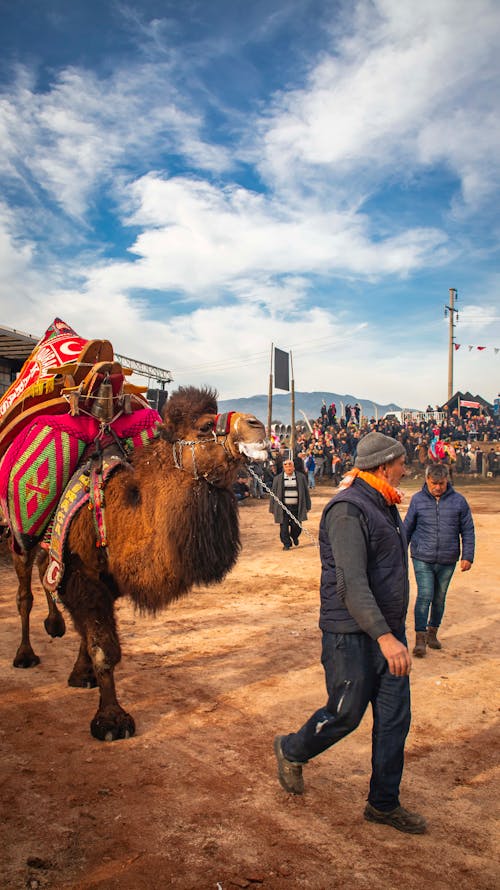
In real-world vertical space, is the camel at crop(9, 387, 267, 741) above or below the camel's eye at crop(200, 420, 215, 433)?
below

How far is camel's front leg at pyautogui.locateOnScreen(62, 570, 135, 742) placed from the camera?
4.18m

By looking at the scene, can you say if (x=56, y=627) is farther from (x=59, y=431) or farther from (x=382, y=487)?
(x=382, y=487)

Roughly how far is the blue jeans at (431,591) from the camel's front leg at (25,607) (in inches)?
152

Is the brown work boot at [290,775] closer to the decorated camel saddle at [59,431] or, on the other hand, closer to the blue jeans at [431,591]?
the decorated camel saddle at [59,431]

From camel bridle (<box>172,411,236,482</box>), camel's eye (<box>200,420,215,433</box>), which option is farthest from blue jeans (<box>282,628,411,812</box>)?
camel's eye (<box>200,420,215,433</box>)

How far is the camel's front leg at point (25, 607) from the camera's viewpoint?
18.0 ft

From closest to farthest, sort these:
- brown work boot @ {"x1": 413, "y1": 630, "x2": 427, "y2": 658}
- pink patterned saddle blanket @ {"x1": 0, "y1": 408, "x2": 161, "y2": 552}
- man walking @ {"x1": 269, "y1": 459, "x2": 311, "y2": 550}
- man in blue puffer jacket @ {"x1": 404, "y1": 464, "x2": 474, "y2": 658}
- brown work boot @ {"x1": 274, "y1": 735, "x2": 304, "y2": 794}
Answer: brown work boot @ {"x1": 274, "y1": 735, "x2": 304, "y2": 794} < pink patterned saddle blanket @ {"x1": 0, "y1": 408, "x2": 161, "y2": 552} < brown work boot @ {"x1": 413, "y1": 630, "x2": 427, "y2": 658} < man in blue puffer jacket @ {"x1": 404, "y1": 464, "x2": 474, "y2": 658} < man walking @ {"x1": 269, "y1": 459, "x2": 311, "y2": 550}

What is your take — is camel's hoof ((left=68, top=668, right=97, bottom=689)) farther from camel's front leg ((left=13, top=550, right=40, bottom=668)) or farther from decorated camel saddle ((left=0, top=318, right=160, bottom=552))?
decorated camel saddle ((left=0, top=318, right=160, bottom=552))

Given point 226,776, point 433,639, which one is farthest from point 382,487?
point 433,639

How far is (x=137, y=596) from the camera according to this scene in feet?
13.3

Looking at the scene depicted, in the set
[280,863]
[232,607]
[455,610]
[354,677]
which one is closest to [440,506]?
[455,610]

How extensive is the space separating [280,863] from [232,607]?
16.4ft

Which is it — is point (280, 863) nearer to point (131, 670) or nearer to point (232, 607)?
point (131, 670)

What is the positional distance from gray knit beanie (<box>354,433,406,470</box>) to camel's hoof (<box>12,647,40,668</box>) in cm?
391
